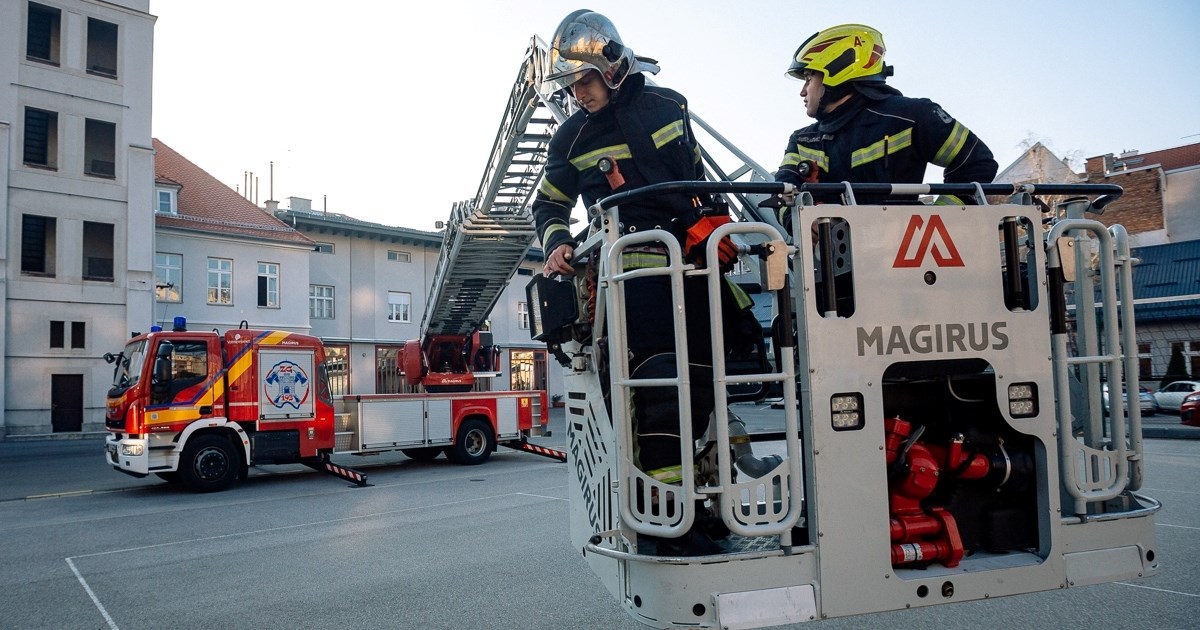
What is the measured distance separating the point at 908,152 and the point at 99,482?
14.1 metres

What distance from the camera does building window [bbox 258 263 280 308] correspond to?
33.5 meters

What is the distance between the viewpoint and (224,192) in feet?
117

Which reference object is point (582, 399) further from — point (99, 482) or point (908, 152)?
point (99, 482)

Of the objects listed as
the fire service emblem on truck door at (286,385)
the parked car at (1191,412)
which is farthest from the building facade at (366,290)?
the parked car at (1191,412)

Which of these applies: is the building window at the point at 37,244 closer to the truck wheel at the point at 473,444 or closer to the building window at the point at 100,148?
the building window at the point at 100,148

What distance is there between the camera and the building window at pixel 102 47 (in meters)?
28.3

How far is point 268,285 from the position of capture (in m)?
33.8

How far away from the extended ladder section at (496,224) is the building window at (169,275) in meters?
18.2

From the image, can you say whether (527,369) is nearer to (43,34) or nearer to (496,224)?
(43,34)

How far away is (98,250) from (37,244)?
177 centimetres

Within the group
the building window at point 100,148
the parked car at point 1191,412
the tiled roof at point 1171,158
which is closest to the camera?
the parked car at point 1191,412

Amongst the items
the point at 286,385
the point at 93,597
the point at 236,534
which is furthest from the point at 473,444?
the point at 93,597

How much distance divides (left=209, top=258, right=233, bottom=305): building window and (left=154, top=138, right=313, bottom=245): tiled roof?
50.0 inches

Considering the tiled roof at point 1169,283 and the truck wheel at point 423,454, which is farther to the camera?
the tiled roof at point 1169,283
